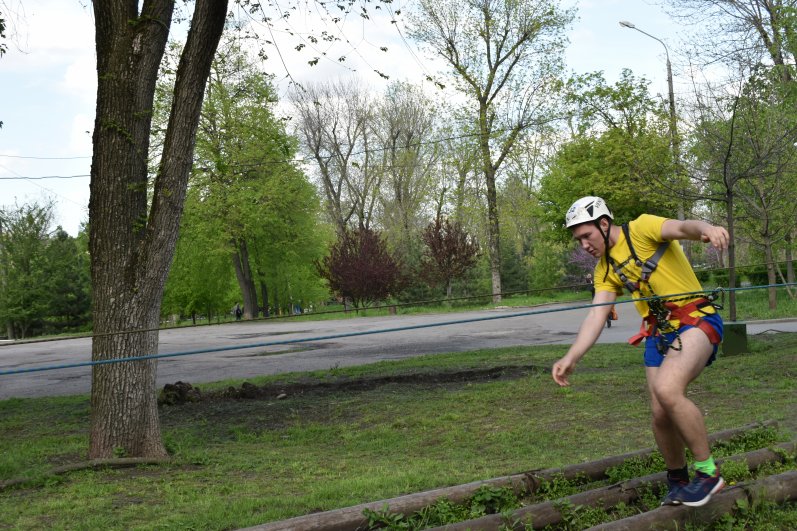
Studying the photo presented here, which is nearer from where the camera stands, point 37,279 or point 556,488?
point 556,488

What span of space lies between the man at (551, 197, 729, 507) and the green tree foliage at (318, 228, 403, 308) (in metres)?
38.2

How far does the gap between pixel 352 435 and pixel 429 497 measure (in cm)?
405

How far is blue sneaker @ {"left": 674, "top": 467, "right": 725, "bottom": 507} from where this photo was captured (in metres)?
4.40

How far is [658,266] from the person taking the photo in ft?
14.9

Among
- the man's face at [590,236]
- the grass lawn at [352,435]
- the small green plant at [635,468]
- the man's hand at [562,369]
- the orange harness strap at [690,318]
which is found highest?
the man's face at [590,236]

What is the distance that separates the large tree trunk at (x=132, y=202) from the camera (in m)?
7.51

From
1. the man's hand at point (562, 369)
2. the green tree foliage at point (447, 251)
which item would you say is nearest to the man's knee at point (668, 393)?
the man's hand at point (562, 369)

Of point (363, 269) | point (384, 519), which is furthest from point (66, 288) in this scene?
point (384, 519)

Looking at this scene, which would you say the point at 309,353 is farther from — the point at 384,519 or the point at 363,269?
the point at 363,269

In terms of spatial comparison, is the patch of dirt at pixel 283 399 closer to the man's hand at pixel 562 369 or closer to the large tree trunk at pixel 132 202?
the large tree trunk at pixel 132 202

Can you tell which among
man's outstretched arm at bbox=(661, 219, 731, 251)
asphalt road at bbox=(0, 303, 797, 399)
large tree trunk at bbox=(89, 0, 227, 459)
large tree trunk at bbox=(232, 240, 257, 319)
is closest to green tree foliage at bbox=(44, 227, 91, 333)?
large tree trunk at bbox=(232, 240, 257, 319)

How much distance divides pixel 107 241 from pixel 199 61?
2.00 metres

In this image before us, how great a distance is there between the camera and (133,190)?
772 cm

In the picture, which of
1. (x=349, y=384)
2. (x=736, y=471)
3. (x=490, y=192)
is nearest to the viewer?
(x=736, y=471)
